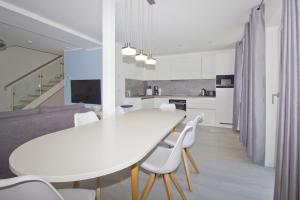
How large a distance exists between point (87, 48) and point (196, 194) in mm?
4771

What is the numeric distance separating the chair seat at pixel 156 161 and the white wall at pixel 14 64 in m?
5.41

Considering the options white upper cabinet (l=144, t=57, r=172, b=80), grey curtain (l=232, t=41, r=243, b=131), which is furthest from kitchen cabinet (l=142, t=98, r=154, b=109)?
grey curtain (l=232, t=41, r=243, b=131)

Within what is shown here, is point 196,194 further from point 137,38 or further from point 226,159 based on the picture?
point 137,38

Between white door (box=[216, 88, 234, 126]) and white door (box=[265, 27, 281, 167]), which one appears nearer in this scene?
white door (box=[265, 27, 281, 167])

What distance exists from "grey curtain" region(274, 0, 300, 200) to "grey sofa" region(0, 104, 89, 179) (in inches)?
109

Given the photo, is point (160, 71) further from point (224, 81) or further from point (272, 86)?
point (272, 86)

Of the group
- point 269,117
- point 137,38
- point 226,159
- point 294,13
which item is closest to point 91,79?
point 137,38

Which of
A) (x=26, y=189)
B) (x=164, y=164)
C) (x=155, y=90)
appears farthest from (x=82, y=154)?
(x=155, y=90)

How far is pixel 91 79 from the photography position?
4.97 metres

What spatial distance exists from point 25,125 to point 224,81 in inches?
186

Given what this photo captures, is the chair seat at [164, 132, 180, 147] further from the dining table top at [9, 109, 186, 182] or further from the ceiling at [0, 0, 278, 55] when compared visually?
the ceiling at [0, 0, 278, 55]

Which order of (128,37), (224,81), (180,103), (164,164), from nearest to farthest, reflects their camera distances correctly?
(164,164)
(128,37)
(224,81)
(180,103)

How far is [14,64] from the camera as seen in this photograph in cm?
571

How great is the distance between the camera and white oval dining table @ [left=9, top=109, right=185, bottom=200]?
0.81m
